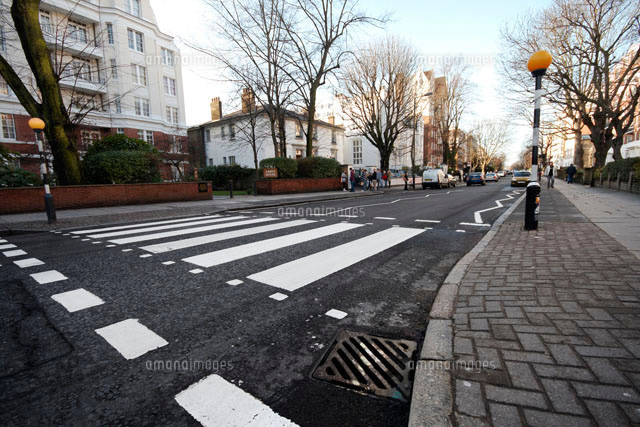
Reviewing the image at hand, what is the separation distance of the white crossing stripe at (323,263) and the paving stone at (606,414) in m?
2.75

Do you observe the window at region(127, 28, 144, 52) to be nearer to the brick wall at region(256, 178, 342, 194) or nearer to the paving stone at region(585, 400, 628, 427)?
the brick wall at region(256, 178, 342, 194)

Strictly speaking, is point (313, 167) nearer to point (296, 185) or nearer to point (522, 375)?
point (296, 185)

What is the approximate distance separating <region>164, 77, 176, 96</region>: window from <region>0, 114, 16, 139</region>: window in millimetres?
14913

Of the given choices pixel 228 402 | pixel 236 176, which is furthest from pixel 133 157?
pixel 228 402

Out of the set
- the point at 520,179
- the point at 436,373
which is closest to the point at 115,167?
the point at 436,373

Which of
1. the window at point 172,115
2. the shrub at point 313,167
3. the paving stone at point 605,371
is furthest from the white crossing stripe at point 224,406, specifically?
the window at point 172,115

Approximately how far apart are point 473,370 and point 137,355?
2.54m

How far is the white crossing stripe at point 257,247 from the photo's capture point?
4910mm

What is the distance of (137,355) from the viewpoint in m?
2.37

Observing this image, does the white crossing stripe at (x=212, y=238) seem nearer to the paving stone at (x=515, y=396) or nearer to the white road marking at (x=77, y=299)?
the white road marking at (x=77, y=299)

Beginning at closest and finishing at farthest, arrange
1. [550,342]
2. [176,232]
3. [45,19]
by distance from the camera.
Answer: [550,342]
[176,232]
[45,19]

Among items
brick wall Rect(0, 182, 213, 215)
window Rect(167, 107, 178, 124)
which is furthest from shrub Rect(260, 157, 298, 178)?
window Rect(167, 107, 178, 124)

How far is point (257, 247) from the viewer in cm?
571

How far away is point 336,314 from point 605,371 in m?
2.04
